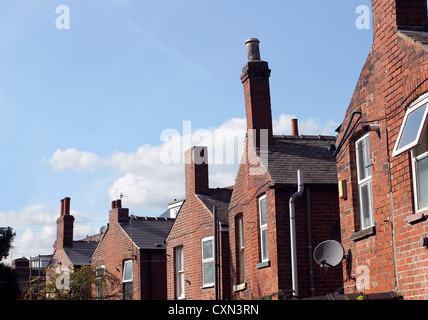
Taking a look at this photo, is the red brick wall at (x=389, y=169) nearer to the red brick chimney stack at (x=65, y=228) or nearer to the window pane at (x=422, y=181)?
the window pane at (x=422, y=181)

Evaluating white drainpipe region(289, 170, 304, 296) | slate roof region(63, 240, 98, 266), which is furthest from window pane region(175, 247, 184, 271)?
slate roof region(63, 240, 98, 266)

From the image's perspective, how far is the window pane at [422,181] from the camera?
9.09 metres

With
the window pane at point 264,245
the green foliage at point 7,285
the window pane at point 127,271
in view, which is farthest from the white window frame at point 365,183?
the green foliage at point 7,285

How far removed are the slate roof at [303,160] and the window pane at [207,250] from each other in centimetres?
506

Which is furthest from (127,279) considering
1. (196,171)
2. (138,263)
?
(196,171)

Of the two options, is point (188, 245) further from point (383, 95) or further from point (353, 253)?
point (383, 95)

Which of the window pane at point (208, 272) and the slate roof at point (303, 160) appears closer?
the slate roof at point (303, 160)

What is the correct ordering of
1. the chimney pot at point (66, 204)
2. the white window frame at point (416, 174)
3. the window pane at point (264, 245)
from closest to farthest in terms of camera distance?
the white window frame at point (416, 174)
the window pane at point (264, 245)
the chimney pot at point (66, 204)

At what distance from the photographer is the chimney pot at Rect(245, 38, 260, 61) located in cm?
1820

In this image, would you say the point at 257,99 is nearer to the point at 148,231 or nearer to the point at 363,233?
the point at 363,233

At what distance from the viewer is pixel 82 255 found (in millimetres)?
36375

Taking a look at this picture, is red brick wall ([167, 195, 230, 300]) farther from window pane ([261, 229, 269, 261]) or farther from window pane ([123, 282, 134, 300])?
window pane ([123, 282, 134, 300])

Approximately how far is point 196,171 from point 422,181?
14.1 metres

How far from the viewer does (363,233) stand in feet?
36.2
